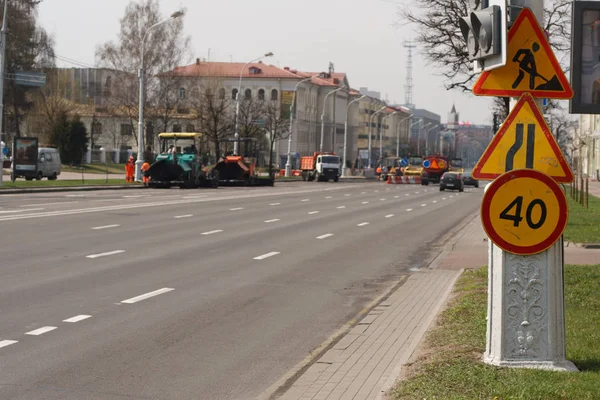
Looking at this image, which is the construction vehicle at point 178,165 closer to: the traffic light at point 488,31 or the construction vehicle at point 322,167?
the construction vehicle at point 322,167

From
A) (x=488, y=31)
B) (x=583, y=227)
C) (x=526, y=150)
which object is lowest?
(x=583, y=227)

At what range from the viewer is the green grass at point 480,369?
6629mm

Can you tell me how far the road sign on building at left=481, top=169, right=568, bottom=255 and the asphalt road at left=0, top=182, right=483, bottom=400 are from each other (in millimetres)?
2219

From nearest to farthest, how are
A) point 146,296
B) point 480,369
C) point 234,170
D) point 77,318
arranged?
point 480,369
point 77,318
point 146,296
point 234,170

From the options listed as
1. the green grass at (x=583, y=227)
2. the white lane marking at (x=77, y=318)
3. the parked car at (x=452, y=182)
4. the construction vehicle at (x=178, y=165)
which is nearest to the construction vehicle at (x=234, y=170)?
the construction vehicle at (x=178, y=165)

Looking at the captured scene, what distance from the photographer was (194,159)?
54469 mm

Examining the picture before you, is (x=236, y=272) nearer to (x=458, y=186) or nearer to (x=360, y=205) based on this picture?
(x=360, y=205)

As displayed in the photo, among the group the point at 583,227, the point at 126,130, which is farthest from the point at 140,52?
the point at 583,227

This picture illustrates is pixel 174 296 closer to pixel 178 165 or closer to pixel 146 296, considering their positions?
pixel 146 296

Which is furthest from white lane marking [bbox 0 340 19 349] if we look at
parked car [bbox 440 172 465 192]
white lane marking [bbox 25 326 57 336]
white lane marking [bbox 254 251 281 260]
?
parked car [bbox 440 172 465 192]

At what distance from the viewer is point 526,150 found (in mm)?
7355

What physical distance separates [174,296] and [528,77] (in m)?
6.35

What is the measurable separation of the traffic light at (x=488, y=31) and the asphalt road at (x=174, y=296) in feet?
9.95

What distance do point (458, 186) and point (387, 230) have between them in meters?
44.8
